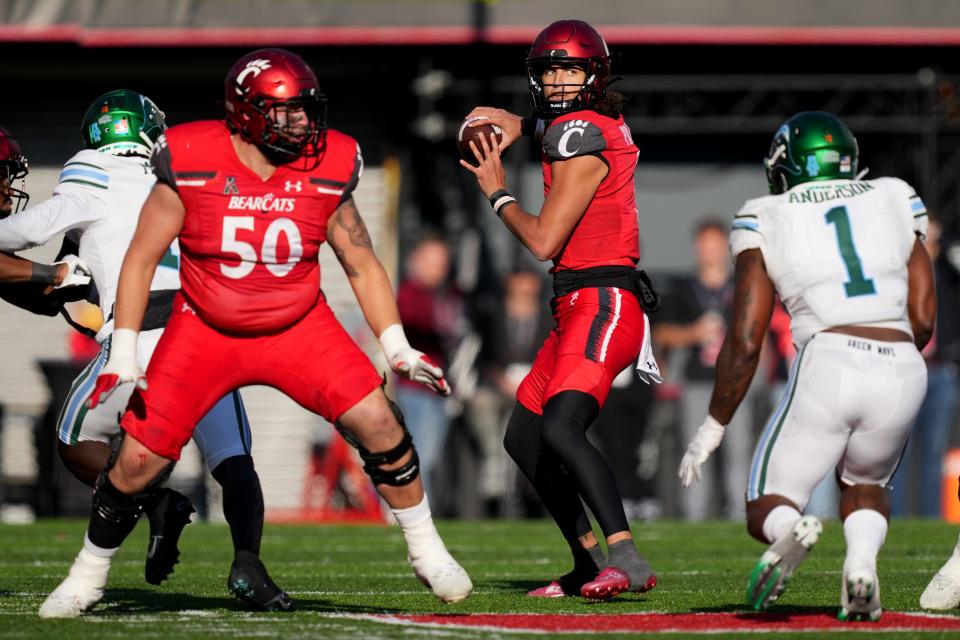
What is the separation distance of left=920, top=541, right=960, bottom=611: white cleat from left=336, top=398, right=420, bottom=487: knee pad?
1848 millimetres

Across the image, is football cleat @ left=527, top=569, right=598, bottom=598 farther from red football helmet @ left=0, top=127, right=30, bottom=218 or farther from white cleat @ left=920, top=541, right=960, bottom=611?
A: red football helmet @ left=0, top=127, right=30, bottom=218

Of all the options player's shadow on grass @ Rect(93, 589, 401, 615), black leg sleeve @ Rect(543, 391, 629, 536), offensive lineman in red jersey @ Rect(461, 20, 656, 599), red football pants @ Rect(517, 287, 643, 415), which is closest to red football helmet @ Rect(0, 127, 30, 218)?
player's shadow on grass @ Rect(93, 589, 401, 615)

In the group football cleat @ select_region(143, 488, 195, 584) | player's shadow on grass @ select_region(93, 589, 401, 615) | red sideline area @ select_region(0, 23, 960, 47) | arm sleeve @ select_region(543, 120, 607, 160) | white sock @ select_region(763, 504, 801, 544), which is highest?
red sideline area @ select_region(0, 23, 960, 47)

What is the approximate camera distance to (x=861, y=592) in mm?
4973

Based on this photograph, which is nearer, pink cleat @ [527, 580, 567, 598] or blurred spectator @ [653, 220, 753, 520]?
pink cleat @ [527, 580, 567, 598]

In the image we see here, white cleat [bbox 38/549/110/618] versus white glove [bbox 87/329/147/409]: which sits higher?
white glove [bbox 87/329/147/409]

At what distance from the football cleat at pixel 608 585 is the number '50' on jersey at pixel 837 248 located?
1.08 m

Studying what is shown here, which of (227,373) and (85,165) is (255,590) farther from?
(85,165)

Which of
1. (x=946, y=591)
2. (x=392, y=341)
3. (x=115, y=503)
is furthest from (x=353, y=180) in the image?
(x=946, y=591)

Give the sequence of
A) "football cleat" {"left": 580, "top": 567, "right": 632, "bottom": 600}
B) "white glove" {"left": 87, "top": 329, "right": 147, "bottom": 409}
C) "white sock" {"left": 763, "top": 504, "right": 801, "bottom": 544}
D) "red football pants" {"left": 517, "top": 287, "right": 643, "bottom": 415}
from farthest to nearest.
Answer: "red football pants" {"left": 517, "top": 287, "right": 643, "bottom": 415}
"football cleat" {"left": 580, "top": 567, "right": 632, "bottom": 600}
"white glove" {"left": 87, "top": 329, "right": 147, "bottom": 409}
"white sock" {"left": 763, "top": 504, "right": 801, "bottom": 544}

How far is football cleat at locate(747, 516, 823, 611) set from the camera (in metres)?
4.87

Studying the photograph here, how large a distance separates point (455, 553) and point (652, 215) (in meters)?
7.99

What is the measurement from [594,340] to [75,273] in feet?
6.59

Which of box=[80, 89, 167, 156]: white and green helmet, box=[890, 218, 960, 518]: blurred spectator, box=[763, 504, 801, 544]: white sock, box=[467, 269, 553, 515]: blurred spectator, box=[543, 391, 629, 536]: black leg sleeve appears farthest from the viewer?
box=[467, 269, 553, 515]: blurred spectator
